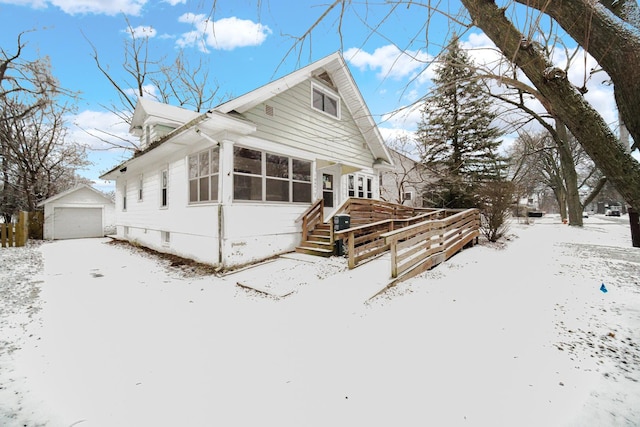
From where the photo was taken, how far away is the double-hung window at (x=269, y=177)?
709 centimetres

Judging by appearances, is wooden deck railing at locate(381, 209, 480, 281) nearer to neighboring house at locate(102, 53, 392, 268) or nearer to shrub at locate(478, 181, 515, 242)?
shrub at locate(478, 181, 515, 242)

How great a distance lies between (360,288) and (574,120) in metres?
3.70

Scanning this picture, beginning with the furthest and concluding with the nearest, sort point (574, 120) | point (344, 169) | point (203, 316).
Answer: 1. point (344, 169)
2. point (203, 316)
3. point (574, 120)

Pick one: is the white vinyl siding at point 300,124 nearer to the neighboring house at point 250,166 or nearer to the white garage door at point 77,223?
the neighboring house at point 250,166

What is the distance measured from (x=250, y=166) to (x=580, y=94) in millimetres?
6636

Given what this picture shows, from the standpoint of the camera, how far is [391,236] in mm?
5031

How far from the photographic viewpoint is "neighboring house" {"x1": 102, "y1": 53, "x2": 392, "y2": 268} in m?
6.74

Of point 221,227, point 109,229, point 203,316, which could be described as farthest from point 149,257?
point 109,229

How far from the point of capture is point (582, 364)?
2.56 metres

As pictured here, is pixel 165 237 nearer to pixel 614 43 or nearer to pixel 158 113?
pixel 158 113

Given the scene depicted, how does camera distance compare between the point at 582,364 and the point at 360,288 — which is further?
the point at 360,288

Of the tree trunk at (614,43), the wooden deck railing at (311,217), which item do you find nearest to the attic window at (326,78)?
the wooden deck railing at (311,217)

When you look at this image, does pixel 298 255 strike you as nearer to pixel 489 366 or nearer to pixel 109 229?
pixel 489 366

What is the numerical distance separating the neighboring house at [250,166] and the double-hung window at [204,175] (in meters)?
0.03
